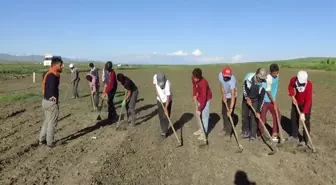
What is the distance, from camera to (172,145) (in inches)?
371

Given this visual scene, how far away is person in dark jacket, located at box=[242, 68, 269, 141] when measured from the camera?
8.88 meters

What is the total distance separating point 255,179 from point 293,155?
1941mm

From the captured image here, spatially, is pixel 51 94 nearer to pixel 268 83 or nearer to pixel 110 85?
pixel 110 85

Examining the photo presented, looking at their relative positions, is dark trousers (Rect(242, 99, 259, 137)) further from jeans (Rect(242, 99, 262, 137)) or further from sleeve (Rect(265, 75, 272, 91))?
sleeve (Rect(265, 75, 272, 91))

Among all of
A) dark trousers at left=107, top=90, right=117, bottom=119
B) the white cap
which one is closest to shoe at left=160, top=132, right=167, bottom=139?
dark trousers at left=107, top=90, right=117, bottom=119

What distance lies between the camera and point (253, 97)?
9.20 metres

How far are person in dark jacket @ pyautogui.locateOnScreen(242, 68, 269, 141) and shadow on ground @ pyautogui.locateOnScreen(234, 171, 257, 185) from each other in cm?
215

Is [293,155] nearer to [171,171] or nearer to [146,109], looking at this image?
[171,171]

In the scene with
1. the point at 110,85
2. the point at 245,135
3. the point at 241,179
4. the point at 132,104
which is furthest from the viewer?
the point at 110,85

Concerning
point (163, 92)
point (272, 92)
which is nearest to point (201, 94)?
point (163, 92)

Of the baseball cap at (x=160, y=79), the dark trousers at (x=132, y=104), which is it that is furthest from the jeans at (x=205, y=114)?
the dark trousers at (x=132, y=104)

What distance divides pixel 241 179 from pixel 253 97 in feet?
9.03

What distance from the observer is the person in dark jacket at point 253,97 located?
888 centimetres

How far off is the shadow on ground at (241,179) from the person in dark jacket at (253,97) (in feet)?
7.05
